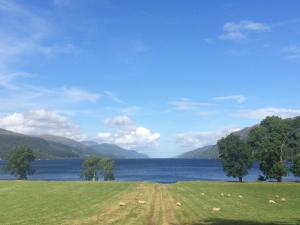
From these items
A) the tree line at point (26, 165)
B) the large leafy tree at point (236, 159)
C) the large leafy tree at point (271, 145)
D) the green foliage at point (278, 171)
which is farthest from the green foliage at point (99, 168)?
the green foliage at point (278, 171)

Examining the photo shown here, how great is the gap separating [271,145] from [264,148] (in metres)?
1.86

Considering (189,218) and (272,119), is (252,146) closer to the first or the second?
(272,119)

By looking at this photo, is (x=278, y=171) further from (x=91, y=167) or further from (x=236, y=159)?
(x=91, y=167)

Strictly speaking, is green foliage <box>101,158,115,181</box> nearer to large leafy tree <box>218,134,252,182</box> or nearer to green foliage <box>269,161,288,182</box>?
large leafy tree <box>218,134,252,182</box>

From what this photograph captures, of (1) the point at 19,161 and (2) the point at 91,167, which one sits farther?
(2) the point at 91,167

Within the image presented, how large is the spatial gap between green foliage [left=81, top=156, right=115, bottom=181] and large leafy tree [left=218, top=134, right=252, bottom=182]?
48.6 m

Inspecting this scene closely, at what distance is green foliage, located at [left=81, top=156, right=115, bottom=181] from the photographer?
516 ft

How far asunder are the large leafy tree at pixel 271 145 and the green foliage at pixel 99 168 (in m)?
54.2

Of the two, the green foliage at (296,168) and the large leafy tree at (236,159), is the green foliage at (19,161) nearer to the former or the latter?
the large leafy tree at (236,159)

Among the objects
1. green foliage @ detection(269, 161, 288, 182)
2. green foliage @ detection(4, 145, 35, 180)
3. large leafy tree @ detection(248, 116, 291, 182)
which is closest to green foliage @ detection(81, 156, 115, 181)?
green foliage @ detection(4, 145, 35, 180)

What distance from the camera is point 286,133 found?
120688 mm

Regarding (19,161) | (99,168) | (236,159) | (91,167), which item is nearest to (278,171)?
(236,159)

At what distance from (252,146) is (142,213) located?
89.4m

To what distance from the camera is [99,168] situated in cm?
16300
